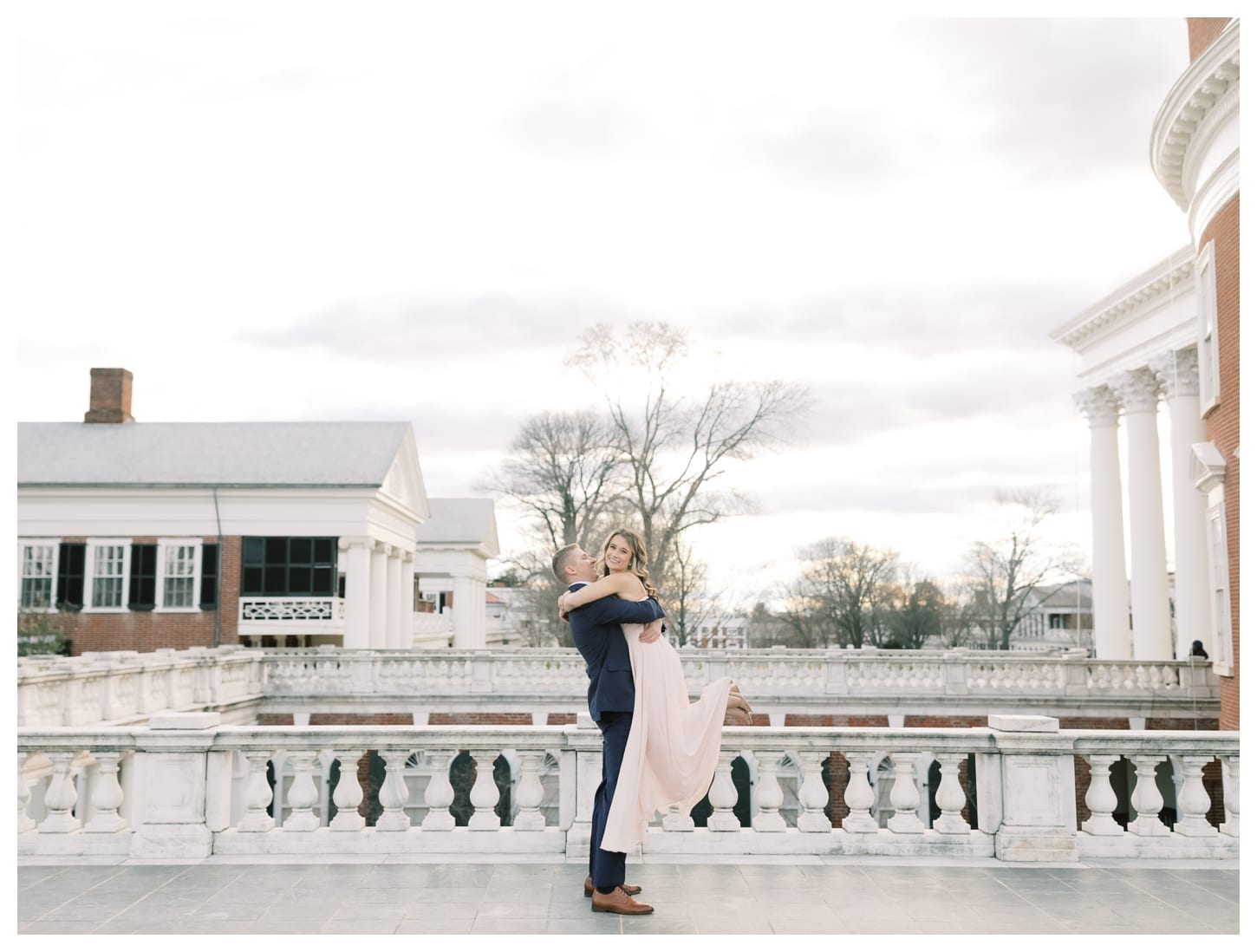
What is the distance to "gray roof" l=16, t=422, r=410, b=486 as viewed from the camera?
132 feet

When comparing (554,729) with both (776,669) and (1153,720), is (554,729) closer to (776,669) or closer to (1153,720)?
(776,669)

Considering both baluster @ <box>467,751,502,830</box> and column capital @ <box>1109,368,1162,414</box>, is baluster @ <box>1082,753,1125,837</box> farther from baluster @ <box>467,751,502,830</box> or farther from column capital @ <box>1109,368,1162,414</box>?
column capital @ <box>1109,368,1162,414</box>

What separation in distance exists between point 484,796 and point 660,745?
84.6 inches

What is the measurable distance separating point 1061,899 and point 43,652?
3546 cm

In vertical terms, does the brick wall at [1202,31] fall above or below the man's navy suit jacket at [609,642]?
above

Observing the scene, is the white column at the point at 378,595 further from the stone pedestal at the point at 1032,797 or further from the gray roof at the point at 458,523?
the stone pedestal at the point at 1032,797

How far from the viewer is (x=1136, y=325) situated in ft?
109

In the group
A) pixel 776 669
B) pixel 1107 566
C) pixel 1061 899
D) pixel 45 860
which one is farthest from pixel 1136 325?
pixel 45 860

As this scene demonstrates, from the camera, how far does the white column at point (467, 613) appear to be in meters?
63.1

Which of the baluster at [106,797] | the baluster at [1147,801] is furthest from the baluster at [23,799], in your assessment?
the baluster at [1147,801]

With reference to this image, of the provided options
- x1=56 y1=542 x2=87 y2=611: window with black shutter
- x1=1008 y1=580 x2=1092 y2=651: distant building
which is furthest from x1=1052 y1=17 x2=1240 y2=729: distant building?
x1=1008 y1=580 x2=1092 y2=651: distant building

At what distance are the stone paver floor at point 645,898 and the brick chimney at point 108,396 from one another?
1641 inches

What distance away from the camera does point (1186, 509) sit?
2914cm

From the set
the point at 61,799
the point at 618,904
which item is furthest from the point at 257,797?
the point at 618,904
